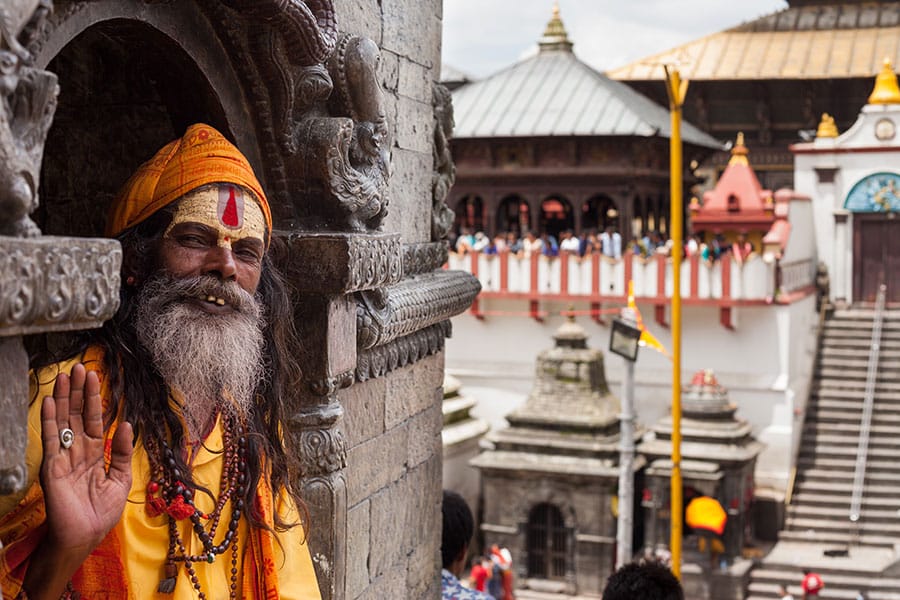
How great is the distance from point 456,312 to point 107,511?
8.61ft

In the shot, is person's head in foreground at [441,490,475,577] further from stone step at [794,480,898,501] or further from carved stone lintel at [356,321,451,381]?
stone step at [794,480,898,501]

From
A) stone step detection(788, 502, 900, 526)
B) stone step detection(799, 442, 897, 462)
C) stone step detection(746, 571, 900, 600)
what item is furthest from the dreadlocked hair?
stone step detection(799, 442, 897, 462)

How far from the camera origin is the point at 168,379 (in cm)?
284

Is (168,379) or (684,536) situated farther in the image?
(684,536)

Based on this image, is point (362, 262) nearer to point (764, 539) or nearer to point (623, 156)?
point (764, 539)

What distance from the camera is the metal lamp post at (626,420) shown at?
17172 mm

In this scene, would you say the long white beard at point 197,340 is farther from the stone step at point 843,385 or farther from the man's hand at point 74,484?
the stone step at point 843,385

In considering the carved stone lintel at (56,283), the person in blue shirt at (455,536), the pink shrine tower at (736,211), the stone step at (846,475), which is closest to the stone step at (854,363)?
the pink shrine tower at (736,211)

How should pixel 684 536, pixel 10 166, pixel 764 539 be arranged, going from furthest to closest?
pixel 764 539 → pixel 684 536 → pixel 10 166

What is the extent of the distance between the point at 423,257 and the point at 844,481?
2042 cm

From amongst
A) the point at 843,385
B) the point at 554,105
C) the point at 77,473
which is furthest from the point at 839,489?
the point at 77,473

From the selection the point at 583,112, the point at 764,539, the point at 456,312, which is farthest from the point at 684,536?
the point at 456,312

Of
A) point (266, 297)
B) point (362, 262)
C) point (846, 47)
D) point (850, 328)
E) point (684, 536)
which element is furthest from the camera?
point (846, 47)

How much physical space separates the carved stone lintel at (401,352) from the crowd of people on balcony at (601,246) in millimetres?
20642
